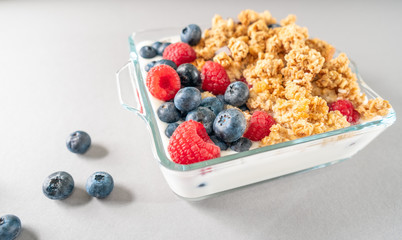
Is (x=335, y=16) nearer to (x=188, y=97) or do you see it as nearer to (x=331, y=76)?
(x=331, y=76)

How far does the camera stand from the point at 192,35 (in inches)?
56.6

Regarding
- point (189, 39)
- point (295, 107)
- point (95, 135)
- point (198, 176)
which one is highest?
point (189, 39)

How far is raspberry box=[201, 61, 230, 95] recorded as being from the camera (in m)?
1.20

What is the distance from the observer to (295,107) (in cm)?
103

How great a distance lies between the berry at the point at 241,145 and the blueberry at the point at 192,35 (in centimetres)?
70

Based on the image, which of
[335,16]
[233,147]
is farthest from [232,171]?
[335,16]

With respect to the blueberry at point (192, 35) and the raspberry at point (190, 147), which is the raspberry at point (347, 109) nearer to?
Result: the raspberry at point (190, 147)

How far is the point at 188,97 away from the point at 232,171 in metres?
0.32

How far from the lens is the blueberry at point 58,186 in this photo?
1102 millimetres

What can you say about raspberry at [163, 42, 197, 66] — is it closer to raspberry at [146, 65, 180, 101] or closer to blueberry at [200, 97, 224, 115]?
raspberry at [146, 65, 180, 101]

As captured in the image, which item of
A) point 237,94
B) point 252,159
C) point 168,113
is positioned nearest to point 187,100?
A: point 168,113

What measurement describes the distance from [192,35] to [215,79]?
375 millimetres

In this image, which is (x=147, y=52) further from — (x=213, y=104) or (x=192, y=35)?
(x=213, y=104)

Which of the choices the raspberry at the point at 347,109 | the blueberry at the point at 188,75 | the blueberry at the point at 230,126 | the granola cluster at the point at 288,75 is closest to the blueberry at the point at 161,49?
the granola cluster at the point at 288,75
